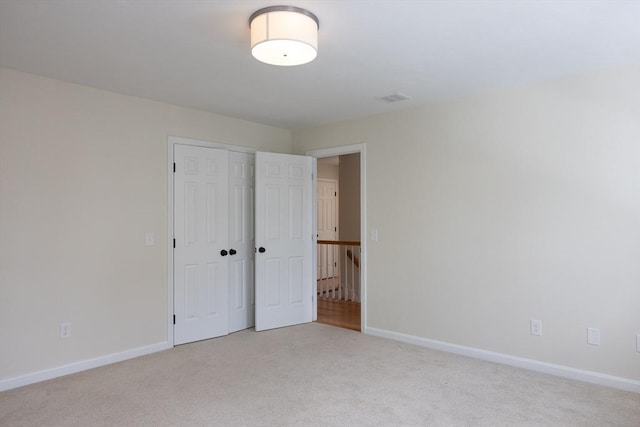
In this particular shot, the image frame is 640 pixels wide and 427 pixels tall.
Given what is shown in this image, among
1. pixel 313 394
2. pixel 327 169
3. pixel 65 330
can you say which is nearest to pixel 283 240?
pixel 313 394

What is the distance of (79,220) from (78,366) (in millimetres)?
1248

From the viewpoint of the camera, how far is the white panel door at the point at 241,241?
4.64m

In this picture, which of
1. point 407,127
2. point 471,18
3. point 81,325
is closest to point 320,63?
point 471,18

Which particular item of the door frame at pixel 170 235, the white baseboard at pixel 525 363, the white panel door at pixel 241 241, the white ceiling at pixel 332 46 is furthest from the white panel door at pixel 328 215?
the white ceiling at pixel 332 46

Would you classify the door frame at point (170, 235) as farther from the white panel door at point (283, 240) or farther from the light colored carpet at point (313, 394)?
the white panel door at point (283, 240)

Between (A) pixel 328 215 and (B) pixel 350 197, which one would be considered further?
(A) pixel 328 215

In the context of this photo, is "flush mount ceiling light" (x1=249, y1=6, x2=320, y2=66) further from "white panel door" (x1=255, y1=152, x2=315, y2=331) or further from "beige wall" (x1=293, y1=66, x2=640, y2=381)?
"white panel door" (x1=255, y1=152, x2=315, y2=331)

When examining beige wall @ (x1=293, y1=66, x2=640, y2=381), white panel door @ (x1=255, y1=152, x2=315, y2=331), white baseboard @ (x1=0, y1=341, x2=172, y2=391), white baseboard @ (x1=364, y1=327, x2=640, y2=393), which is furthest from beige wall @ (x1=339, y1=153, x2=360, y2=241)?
white baseboard @ (x1=0, y1=341, x2=172, y2=391)

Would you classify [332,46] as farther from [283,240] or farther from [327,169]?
[327,169]

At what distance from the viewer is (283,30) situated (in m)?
2.16

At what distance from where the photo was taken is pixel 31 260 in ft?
10.5

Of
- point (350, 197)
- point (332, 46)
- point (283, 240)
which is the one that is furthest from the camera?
point (350, 197)

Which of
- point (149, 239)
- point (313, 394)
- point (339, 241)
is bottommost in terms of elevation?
point (313, 394)

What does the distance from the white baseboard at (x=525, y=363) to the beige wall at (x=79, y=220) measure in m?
2.55
